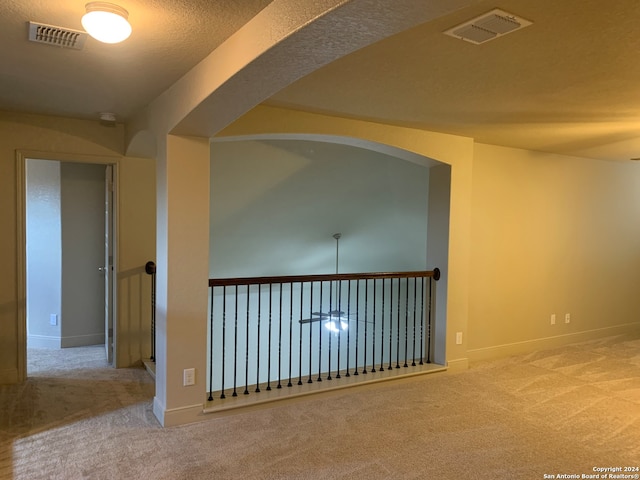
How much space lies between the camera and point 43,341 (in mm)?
4926

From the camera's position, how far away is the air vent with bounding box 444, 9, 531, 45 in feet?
5.97

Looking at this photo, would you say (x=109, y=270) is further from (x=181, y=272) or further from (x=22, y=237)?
(x=181, y=272)

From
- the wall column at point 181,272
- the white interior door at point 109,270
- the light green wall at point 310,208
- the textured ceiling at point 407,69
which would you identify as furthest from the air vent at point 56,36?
the light green wall at point 310,208

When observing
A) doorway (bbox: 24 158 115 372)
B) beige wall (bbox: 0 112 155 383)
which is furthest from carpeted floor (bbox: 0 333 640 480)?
doorway (bbox: 24 158 115 372)

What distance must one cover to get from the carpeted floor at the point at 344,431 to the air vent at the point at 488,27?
224cm

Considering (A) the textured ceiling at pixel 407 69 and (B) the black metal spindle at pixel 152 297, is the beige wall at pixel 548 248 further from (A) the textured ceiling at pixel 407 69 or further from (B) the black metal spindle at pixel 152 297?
(B) the black metal spindle at pixel 152 297

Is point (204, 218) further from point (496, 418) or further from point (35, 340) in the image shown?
point (35, 340)

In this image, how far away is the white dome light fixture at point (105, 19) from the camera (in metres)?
1.78

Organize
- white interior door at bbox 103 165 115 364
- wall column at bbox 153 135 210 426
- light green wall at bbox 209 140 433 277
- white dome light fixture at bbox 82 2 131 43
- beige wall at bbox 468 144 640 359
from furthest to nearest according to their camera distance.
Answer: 1. light green wall at bbox 209 140 433 277
2. beige wall at bbox 468 144 640 359
3. white interior door at bbox 103 165 115 364
4. wall column at bbox 153 135 210 426
5. white dome light fixture at bbox 82 2 131 43

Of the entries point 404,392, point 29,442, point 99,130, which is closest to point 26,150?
point 99,130

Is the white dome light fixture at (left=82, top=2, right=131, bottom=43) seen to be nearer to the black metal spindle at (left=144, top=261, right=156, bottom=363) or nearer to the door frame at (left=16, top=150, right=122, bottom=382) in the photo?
the door frame at (left=16, top=150, right=122, bottom=382)

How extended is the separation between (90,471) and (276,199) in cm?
362

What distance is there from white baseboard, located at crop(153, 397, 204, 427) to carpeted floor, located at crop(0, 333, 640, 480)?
76mm

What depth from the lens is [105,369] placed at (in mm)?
4145
